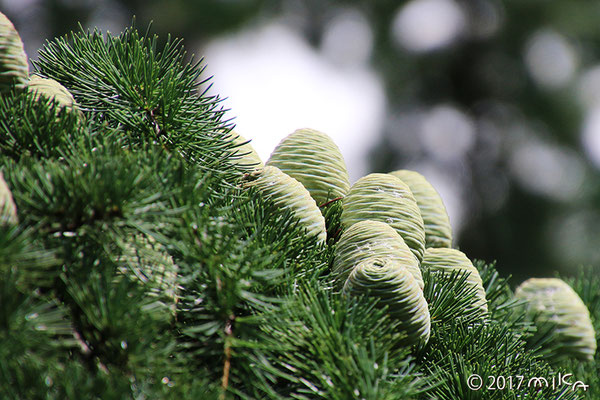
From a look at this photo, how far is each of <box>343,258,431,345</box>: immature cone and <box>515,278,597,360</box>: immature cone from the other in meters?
0.21

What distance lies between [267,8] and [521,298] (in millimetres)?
1933

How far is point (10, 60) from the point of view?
271mm

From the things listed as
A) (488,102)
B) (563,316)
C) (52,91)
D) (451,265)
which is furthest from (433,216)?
(488,102)

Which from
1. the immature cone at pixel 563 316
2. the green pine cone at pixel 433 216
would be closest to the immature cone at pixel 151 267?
the green pine cone at pixel 433 216

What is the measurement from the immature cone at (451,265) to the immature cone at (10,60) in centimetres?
28

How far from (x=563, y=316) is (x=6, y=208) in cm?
43

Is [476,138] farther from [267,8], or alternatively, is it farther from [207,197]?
[207,197]

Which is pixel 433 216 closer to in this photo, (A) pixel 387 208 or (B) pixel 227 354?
(A) pixel 387 208

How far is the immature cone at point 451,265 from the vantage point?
356 mm

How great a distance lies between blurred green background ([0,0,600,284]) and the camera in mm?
2264

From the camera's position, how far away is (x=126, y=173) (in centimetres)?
23

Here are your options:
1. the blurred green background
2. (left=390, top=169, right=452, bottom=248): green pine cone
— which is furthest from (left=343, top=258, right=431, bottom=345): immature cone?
the blurred green background

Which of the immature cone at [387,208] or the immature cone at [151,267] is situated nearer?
the immature cone at [151,267]

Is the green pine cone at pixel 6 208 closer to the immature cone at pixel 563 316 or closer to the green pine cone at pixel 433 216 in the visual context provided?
the green pine cone at pixel 433 216
